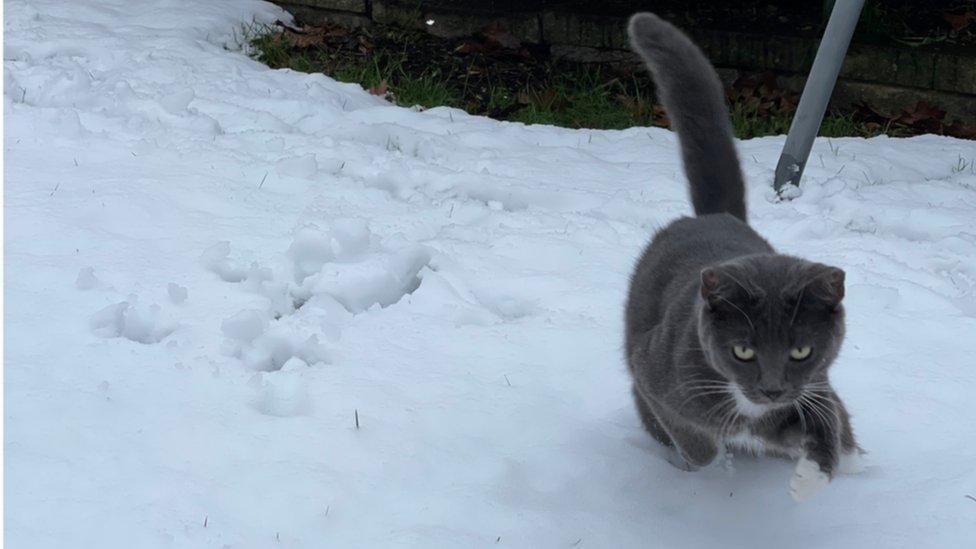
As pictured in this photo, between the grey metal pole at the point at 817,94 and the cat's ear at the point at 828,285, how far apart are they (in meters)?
2.06

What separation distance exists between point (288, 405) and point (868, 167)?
9.51ft

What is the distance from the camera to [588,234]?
3.95 meters

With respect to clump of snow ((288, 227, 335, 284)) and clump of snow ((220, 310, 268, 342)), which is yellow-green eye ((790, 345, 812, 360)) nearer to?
clump of snow ((220, 310, 268, 342))

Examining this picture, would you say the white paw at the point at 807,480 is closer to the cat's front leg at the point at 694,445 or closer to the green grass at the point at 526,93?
the cat's front leg at the point at 694,445

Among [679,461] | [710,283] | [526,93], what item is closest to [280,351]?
[679,461]

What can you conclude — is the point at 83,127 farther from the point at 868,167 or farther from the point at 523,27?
the point at 868,167

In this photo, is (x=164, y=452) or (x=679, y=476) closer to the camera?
(x=164, y=452)

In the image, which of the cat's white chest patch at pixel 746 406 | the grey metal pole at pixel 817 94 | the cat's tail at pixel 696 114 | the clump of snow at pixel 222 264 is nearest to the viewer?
the cat's white chest patch at pixel 746 406

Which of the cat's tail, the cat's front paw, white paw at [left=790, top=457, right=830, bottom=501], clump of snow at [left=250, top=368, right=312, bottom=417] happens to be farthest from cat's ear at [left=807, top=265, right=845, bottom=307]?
clump of snow at [left=250, top=368, right=312, bottom=417]

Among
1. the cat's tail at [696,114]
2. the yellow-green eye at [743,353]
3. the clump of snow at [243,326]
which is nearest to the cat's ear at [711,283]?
the yellow-green eye at [743,353]

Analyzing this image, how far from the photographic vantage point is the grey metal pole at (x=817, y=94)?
4176mm

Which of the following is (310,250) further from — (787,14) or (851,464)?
(787,14)

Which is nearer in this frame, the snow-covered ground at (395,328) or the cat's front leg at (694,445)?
the snow-covered ground at (395,328)

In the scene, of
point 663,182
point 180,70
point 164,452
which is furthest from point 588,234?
point 180,70
